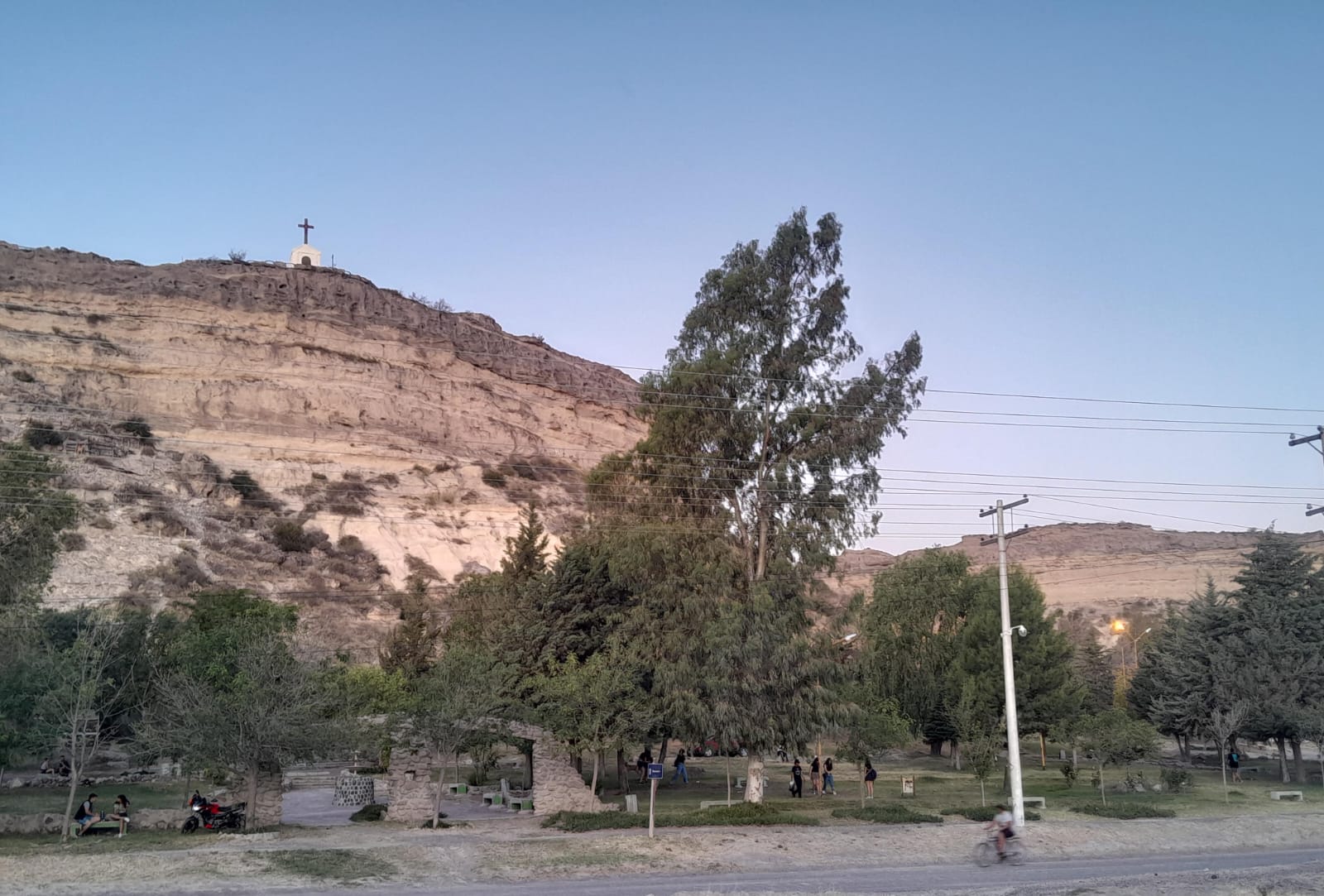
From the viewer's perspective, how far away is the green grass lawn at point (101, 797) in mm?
31281

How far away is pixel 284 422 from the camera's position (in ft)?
358

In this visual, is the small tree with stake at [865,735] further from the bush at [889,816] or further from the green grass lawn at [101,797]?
the green grass lawn at [101,797]

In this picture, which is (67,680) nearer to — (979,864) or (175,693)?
(175,693)

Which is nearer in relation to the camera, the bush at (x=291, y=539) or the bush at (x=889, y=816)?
the bush at (x=889, y=816)

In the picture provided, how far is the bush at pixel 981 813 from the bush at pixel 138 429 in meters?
87.6

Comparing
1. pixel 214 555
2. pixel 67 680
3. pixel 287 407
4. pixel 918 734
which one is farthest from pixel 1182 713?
pixel 287 407

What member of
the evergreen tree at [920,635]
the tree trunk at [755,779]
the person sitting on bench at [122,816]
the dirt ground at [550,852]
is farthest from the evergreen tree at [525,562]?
the person sitting on bench at [122,816]

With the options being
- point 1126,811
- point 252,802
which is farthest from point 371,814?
point 1126,811

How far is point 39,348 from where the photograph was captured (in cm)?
10050

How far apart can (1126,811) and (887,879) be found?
43.6 feet

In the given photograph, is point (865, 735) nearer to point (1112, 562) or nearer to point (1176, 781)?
point (1176, 781)

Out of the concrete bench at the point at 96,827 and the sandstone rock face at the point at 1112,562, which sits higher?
the sandstone rock face at the point at 1112,562

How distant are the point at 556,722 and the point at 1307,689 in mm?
32343

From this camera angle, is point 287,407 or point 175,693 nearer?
point 175,693
